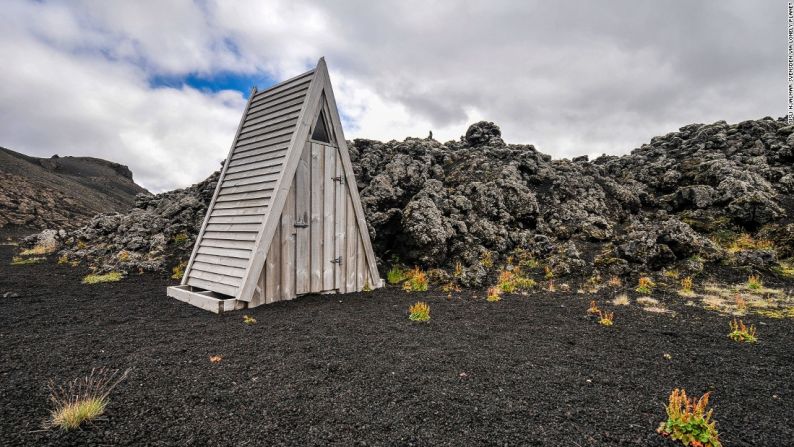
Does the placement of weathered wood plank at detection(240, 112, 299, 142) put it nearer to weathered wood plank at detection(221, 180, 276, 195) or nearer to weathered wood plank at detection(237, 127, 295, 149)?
weathered wood plank at detection(237, 127, 295, 149)

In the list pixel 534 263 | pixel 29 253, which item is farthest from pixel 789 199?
pixel 29 253

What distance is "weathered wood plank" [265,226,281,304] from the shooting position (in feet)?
26.3

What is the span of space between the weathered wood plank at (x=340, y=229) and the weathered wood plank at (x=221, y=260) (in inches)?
90.9

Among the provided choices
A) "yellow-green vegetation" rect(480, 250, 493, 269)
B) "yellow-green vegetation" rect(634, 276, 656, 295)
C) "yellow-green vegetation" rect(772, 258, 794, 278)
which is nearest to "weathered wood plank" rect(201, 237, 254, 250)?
"yellow-green vegetation" rect(480, 250, 493, 269)

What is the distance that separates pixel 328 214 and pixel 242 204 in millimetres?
1974

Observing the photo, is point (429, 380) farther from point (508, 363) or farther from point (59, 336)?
point (59, 336)

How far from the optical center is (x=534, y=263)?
1236cm

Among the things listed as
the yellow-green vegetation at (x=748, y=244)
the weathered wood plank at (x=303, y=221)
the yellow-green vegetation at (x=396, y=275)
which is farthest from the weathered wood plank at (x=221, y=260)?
the yellow-green vegetation at (x=748, y=244)

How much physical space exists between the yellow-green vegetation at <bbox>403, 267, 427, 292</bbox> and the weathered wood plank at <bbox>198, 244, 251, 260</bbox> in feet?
14.2

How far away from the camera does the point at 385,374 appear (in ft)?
15.1

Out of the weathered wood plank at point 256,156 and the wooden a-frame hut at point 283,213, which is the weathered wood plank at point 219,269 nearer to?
the wooden a-frame hut at point 283,213

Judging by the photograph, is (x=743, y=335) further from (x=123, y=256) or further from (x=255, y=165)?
(x=123, y=256)

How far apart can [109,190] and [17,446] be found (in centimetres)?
7966

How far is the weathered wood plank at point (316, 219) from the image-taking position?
8.82 meters
